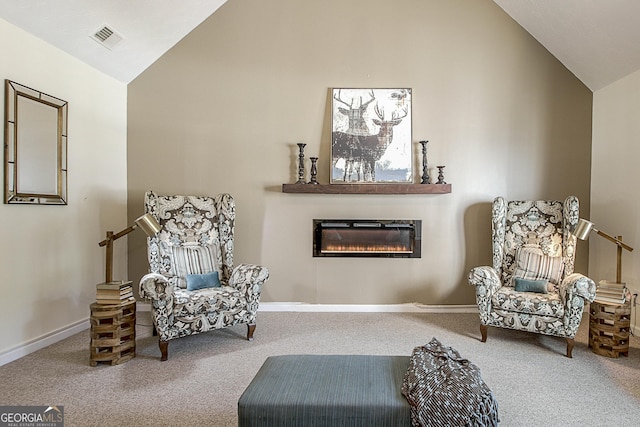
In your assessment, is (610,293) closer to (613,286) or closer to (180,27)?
(613,286)

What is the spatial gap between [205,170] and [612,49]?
4.31 meters

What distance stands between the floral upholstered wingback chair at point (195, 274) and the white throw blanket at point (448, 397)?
187 cm

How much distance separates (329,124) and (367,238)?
139 centimetres

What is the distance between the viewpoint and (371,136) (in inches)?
171

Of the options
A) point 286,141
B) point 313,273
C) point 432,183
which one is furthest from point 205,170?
point 432,183

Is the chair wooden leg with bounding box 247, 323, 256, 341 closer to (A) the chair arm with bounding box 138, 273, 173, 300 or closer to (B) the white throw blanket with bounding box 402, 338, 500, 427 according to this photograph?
(A) the chair arm with bounding box 138, 273, 173, 300

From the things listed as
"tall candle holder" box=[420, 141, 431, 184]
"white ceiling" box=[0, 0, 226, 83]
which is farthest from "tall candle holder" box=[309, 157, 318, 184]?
"white ceiling" box=[0, 0, 226, 83]

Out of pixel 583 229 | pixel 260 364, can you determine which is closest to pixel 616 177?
pixel 583 229

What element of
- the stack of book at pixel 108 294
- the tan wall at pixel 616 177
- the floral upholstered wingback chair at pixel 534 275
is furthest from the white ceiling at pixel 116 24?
the tan wall at pixel 616 177

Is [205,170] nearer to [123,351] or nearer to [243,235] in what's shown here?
[243,235]

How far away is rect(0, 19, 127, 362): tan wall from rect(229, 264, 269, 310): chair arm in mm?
1597

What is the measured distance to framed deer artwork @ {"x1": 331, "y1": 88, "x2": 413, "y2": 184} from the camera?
4.31m

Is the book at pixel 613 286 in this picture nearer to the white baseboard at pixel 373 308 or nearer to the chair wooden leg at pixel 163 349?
the white baseboard at pixel 373 308

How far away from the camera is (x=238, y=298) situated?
11.0 ft
